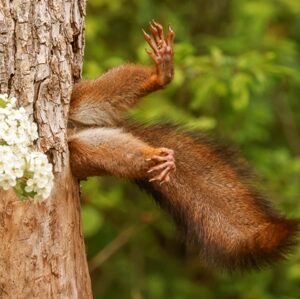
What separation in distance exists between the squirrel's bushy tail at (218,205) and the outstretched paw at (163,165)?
10.0 inches

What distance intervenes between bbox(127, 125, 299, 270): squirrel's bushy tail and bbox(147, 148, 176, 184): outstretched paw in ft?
0.84

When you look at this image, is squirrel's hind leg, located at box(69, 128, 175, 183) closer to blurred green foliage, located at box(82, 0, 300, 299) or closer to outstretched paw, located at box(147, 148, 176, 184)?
outstretched paw, located at box(147, 148, 176, 184)

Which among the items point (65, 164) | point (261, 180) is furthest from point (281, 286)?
point (65, 164)

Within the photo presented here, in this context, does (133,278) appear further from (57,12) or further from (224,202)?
(57,12)

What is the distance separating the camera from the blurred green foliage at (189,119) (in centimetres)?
724

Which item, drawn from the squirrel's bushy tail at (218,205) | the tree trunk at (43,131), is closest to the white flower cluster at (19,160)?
the tree trunk at (43,131)

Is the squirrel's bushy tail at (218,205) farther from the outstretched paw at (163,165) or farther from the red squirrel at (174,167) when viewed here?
the outstretched paw at (163,165)

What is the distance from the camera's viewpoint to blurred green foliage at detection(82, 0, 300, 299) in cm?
724

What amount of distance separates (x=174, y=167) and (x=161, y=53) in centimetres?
62

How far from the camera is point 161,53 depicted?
15.0 feet

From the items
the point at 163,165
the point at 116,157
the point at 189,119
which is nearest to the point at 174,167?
the point at 163,165

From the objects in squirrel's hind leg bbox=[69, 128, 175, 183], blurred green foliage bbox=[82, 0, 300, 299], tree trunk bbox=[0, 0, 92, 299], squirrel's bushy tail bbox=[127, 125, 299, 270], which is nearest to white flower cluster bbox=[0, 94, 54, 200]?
tree trunk bbox=[0, 0, 92, 299]

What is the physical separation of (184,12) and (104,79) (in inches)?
139

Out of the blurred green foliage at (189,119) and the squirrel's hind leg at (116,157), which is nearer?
the squirrel's hind leg at (116,157)
